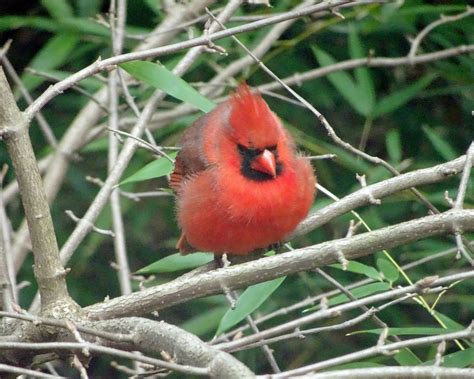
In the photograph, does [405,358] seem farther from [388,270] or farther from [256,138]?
[256,138]

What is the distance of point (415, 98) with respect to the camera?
13.8 feet

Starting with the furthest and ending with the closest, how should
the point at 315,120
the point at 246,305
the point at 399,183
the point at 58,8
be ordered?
the point at 315,120
the point at 58,8
the point at 246,305
the point at 399,183

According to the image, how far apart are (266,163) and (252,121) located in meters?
0.11

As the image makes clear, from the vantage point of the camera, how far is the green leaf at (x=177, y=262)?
2.69 meters

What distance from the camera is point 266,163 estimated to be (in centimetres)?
265

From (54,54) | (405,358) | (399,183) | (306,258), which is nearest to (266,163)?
(399,183)

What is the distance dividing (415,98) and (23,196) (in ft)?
8.07

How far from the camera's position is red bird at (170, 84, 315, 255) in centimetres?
257

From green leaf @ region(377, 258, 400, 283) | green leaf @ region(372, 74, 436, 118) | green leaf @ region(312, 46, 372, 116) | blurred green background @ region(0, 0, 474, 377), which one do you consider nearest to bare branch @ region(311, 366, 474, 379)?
green leaf @ region(377, 258, 400, 283)

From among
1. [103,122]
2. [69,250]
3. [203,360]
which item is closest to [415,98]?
[103,122]

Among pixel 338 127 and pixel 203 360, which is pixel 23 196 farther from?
pixel 338 127

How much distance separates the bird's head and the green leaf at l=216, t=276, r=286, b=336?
0.31 m

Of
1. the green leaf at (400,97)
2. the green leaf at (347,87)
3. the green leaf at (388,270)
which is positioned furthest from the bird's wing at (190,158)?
the green leaf at (400,97)

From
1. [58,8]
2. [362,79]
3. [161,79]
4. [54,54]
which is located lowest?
[362,79]
